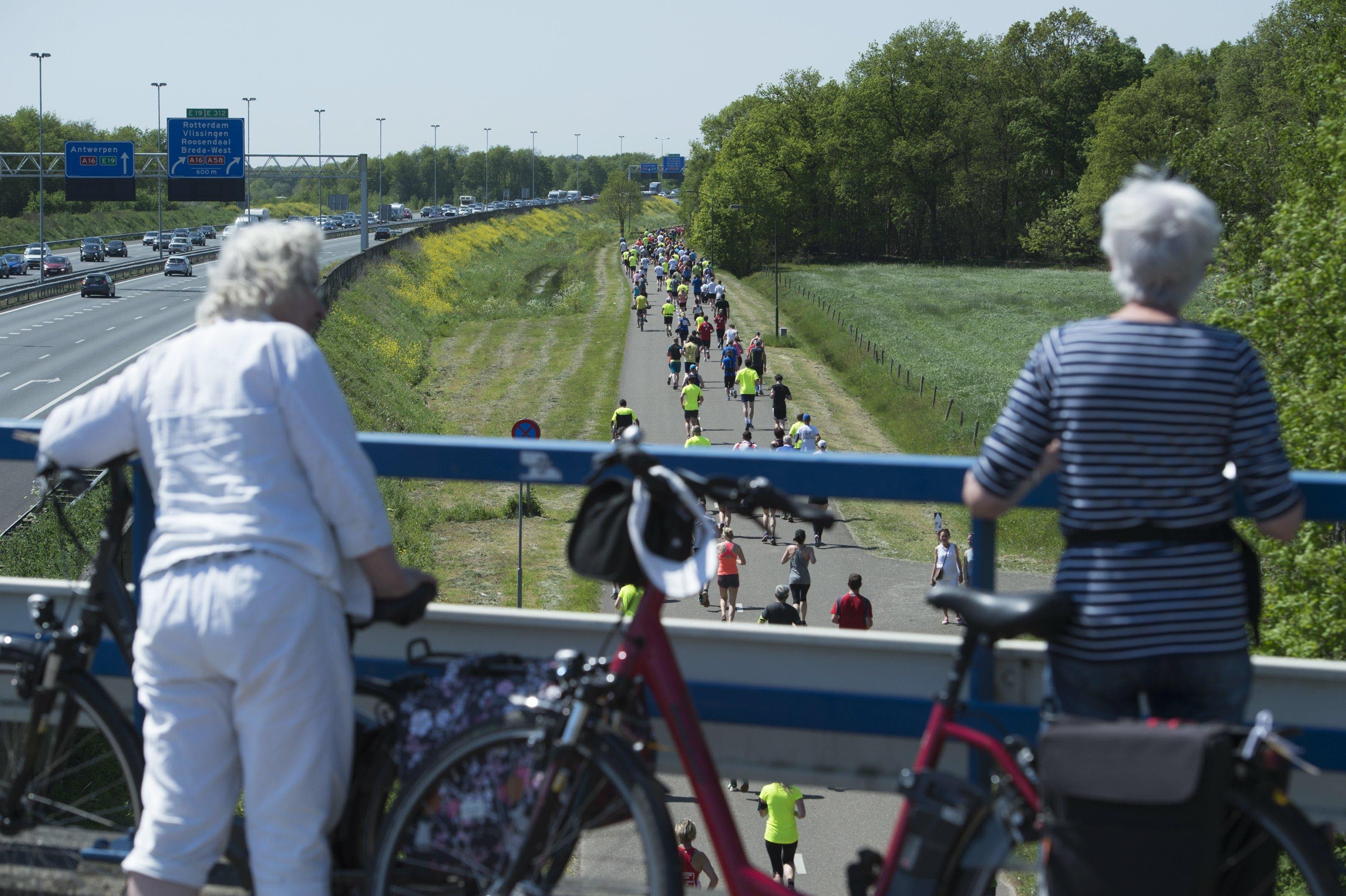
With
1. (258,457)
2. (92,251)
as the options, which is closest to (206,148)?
(92,251)

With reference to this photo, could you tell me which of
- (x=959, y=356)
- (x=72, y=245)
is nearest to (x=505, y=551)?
(x=959, y=356)

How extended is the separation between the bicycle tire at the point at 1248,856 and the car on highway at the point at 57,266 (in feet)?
245

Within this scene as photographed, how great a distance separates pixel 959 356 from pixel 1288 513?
5542 cm

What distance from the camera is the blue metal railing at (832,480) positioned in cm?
323

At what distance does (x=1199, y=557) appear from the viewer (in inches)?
104

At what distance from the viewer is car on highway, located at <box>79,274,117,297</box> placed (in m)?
62.8

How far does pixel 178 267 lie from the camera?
7594 centimetres

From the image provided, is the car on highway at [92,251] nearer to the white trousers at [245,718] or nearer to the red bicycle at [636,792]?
the white trousers at [245,718]

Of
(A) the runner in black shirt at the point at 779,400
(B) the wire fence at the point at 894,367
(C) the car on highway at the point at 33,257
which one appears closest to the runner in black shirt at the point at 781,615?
(A) the runner in black shirt at the point at 779,400

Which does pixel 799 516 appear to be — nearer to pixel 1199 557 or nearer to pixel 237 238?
pixel 1199 557

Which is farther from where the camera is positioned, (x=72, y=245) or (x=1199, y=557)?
(x=72, y=245)

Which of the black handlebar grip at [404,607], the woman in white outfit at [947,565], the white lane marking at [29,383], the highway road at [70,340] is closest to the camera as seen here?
the black handlebar grip at [404,607]

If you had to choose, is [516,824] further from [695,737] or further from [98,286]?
[98,286]

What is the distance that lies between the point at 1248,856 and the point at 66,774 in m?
2.77
